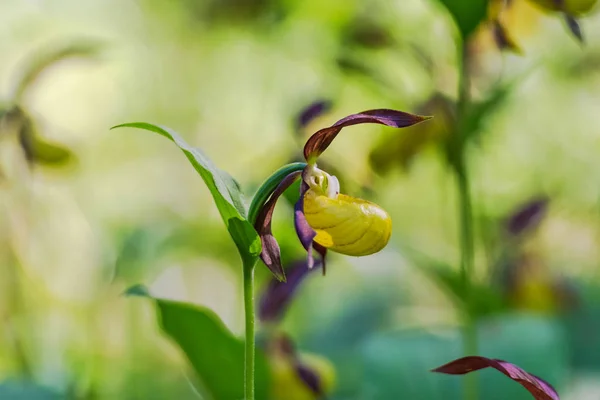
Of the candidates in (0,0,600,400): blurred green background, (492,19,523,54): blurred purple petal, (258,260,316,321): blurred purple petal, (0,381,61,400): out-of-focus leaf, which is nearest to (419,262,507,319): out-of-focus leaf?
(0,0,600,400): blurred green background

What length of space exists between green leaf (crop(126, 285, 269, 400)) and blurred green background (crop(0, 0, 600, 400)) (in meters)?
0.21

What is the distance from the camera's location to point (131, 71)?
331 cm

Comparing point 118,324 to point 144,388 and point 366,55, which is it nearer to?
point 144,388

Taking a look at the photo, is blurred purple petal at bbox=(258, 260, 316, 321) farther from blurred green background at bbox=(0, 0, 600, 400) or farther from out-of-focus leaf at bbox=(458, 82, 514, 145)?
out-of-focus leaf at bbox=(458, 82, 514, 145)

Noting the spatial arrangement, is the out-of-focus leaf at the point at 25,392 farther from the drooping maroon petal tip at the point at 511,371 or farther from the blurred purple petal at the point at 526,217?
the blurred purple petal at the point at 526,217

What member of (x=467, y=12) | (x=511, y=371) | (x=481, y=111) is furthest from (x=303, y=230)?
(x=481, y=111)

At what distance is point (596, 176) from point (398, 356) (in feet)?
6.97

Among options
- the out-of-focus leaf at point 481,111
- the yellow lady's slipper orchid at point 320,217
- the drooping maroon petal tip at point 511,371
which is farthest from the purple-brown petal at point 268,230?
the out-of-focus leaf at point 481,111

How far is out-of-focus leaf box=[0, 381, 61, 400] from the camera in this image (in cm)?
102

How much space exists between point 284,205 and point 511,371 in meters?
1.67

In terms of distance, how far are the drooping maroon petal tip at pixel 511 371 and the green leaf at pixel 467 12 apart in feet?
1.44

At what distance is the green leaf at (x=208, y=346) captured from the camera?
745mm

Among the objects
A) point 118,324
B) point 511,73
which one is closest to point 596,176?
point 511,73

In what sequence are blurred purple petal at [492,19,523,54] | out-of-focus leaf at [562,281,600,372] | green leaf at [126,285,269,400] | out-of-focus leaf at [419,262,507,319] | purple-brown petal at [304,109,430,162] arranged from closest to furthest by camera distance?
purple-brown petal at [304,109,430,162] → green leaf at [126,285,269,400] → blurred purple petal at [492,19,523,54] → out-of-focus leaf at [419,262,507,319] → out-of-focus leaf at [562,281,600,372]
